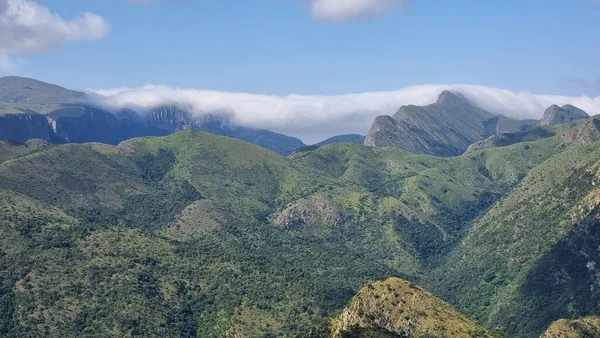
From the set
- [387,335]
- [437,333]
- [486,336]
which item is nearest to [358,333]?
[387,335]

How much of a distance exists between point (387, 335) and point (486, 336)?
1040 inches

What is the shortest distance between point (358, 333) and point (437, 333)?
20.9m

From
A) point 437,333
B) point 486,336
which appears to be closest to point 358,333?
point 437,333

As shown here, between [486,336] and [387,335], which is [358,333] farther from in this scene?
[486,336]

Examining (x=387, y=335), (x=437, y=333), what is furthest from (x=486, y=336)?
(x=387, y=335)

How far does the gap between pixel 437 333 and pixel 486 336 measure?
527 inches

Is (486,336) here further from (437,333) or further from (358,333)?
(358,333)

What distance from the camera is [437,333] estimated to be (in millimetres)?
198500

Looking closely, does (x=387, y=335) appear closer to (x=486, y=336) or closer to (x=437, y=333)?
(x=437, y=333)

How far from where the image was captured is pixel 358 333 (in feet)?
651

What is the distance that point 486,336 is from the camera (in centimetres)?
19988

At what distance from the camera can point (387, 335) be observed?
199000mm

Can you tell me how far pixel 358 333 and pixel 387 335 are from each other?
7775 mm

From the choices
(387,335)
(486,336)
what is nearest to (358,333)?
(387,335)
